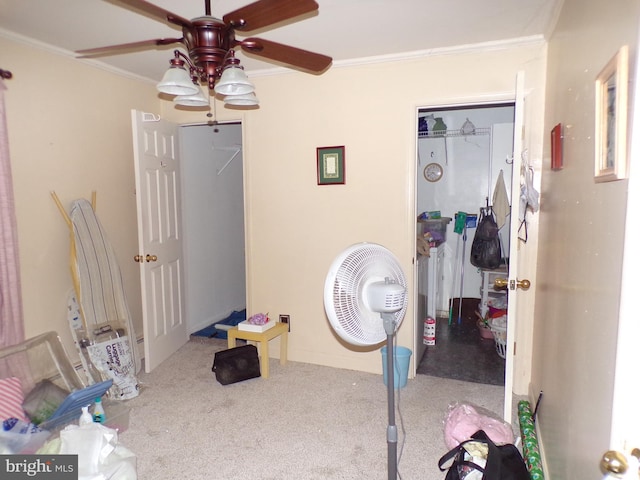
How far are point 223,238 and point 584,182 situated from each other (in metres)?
3.62

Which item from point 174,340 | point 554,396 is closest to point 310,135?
point 174,340

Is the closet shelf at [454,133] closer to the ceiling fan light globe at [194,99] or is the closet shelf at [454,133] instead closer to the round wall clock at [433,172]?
the round wall clock at [433,172]

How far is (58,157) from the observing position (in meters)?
2.80

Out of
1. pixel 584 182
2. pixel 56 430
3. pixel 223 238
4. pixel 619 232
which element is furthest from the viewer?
pixel 223 238

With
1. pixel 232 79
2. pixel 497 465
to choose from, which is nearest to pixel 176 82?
pixel 232 79

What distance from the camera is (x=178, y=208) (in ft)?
12.1

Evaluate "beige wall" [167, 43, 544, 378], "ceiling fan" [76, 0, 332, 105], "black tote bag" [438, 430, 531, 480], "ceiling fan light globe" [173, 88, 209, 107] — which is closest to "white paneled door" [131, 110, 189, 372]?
"beige wall" [167, 43, 544, 378]

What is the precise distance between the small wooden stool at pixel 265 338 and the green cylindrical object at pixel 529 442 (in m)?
1.67

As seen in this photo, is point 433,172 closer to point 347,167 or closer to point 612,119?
point 347,167

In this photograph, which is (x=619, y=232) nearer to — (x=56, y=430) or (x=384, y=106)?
(x=384, y=106)

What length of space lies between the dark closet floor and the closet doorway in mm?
26

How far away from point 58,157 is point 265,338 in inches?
72.4

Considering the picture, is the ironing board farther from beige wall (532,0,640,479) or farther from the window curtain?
beige wall (532,0,640,479)

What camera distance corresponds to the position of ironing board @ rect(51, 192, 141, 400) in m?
2.80
